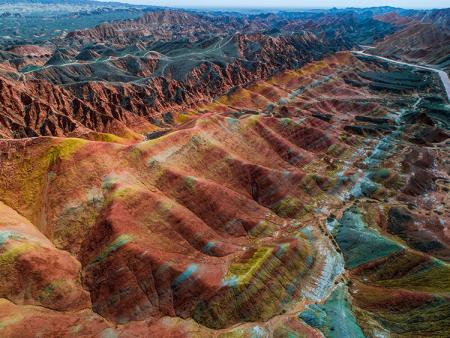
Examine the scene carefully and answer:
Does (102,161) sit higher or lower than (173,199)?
higher

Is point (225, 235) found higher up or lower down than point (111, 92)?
lower down

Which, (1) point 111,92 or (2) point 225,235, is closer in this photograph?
(2) point 225,235

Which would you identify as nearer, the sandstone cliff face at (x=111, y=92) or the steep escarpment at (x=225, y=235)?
the steep escarpment at (x=225, y=235)

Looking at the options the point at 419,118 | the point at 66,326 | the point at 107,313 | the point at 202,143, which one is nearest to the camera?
the point at 66,326

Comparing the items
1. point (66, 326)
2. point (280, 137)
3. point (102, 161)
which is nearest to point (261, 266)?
point (66, 326)

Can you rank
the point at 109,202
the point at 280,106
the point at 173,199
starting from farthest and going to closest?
the point at 280,106, the point at 173,199, the point at 109,202

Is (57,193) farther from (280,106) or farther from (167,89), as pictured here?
(280,106)

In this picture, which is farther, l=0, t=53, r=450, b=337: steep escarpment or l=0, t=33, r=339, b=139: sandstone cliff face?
l=0, t=33, r=339, b=139: sandstone cliff face

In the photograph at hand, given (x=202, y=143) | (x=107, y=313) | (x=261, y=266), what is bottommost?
(x=107, y=313)

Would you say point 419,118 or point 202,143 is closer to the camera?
point 202,143
